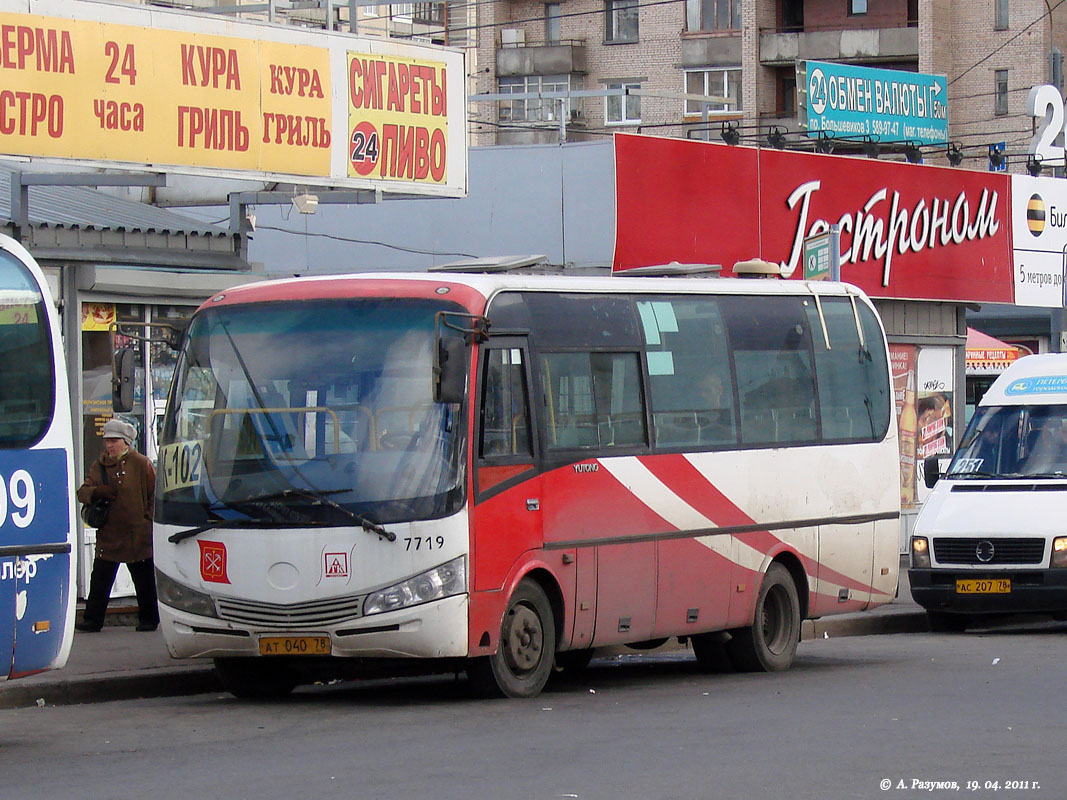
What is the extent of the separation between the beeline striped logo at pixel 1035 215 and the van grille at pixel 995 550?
12.5m

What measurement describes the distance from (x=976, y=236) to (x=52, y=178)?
16.3 metres

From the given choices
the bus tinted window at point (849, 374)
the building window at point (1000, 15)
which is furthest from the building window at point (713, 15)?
the bus tinted window at point (849, 374)

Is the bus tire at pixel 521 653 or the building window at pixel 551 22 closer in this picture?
the bus tire at pixel 521 653

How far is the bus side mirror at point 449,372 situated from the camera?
11.5 metres

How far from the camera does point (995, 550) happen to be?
17.6 metres

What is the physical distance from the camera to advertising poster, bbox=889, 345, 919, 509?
84.4 feet

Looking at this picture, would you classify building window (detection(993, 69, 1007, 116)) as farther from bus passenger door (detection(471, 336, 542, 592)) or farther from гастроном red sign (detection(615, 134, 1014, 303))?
bus passenger door (detection(471, 336, 542, 592))

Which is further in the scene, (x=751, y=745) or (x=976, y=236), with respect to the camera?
(x=976, y=236)

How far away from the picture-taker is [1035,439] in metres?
18.6

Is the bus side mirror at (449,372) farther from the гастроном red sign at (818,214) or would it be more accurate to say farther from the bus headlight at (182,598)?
the гастроном red sign at (818,214)

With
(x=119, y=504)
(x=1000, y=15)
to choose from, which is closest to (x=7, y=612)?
(x=119, y=504)

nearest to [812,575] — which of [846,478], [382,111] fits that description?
[846,478]

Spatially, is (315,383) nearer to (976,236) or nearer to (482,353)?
(482,353)

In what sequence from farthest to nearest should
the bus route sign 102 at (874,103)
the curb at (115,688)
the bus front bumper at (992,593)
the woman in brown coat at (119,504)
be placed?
the bus route sign 102 at (874,103) → the bus front bumper at (992,593) → the woman in brown coat at (119,504) → the curb at (115,688)
